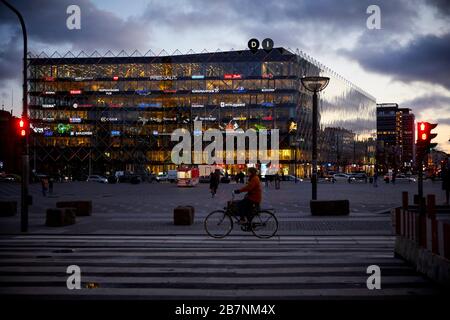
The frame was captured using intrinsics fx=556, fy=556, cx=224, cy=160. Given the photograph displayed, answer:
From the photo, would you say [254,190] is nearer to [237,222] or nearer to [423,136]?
[237,222]

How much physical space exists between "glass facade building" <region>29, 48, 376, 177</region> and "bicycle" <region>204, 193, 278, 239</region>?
91864mm

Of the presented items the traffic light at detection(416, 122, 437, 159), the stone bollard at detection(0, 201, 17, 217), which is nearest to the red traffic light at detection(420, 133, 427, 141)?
the traffic light at detection(416, 122, 437, 159)

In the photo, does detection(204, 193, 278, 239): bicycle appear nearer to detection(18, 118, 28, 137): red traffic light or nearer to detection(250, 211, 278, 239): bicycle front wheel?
detection(250, 211, 278, 239): bicycle front wheel

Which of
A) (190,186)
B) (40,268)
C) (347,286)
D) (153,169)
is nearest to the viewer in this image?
(347,286)

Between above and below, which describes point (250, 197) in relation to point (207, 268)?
above

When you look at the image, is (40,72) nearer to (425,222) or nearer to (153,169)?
(153,169)

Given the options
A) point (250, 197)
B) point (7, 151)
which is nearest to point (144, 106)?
point (7, 151)

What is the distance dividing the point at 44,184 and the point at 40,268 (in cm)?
3311

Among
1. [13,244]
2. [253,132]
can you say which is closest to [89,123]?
[253,132]

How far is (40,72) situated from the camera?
368 feet

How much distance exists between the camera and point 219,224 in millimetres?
15281

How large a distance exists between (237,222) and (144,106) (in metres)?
98.4

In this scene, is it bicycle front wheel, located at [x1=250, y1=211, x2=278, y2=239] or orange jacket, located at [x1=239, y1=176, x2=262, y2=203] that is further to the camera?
bicycle front wheel, located at [x1=250, y1=211, x2=278, y2=239]

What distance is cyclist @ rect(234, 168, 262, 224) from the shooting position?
14.6 meters
